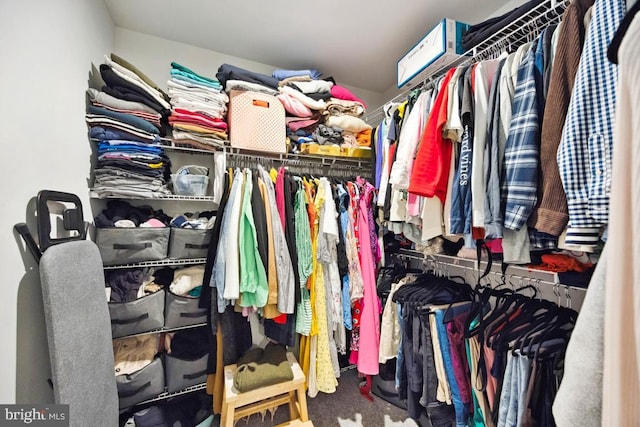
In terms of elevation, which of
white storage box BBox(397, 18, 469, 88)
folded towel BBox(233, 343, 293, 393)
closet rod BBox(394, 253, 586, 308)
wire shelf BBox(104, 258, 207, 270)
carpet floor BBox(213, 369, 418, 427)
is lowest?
carpet floor BBox(213, 369, 418, 427)

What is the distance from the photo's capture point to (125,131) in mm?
1241

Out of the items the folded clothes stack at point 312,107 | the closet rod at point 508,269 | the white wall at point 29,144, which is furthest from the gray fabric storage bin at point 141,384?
the closet rod at point 508,269

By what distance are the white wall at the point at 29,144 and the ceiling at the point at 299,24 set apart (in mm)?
538

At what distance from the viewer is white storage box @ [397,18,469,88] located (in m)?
1.29

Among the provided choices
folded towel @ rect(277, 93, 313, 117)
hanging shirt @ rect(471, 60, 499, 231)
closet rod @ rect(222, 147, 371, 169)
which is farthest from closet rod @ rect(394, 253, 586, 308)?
folded towel @ rect(277, 93, 313, 117)

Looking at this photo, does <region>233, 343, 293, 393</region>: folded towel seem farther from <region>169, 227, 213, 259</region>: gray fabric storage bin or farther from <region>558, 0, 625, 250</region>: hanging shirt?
<region>558, 0, 625, 250</region>: hanging shirt

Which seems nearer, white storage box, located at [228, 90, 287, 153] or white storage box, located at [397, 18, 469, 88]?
white storage box, located at [397, 18, 469, 88]

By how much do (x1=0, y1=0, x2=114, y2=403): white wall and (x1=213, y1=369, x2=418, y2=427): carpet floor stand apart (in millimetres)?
1147

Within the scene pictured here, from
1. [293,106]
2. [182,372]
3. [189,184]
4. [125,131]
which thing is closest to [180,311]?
[182,372]

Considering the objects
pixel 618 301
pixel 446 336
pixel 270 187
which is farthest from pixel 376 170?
pixel 618 301

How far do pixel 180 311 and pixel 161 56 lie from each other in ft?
5.60

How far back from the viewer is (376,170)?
159 centimetres

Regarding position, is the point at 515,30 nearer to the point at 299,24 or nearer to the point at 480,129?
the point at 480,129

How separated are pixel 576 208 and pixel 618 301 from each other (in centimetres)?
39
